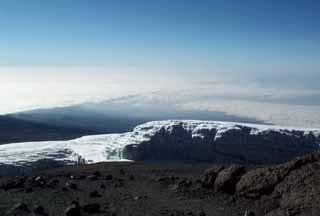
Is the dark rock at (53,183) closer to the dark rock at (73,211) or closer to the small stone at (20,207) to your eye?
the small stone at (20,207)

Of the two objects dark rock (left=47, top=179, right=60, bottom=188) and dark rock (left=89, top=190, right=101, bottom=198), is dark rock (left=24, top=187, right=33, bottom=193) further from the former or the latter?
dark rock (left=89, top=190, right=101, bottom=198)

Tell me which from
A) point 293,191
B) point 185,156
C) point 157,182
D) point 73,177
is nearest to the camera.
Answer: point 293,191

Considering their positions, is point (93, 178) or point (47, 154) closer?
point (93, 178)

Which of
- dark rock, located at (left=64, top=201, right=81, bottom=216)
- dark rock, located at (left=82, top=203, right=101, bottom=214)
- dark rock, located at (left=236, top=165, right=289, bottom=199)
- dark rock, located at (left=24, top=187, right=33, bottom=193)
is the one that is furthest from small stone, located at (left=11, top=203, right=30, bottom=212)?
dark rock, located at (left=236, top=165, right=289, bottom=199)

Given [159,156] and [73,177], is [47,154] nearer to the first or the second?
[159,156]

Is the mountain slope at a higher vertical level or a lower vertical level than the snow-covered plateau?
lower

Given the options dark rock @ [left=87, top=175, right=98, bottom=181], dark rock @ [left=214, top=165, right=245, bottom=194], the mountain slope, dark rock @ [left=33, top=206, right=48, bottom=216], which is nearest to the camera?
dark rock @ [left=33, top=206, right=48, bottom=216]

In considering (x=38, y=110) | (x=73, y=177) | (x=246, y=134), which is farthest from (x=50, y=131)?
(x=73, y=177)
